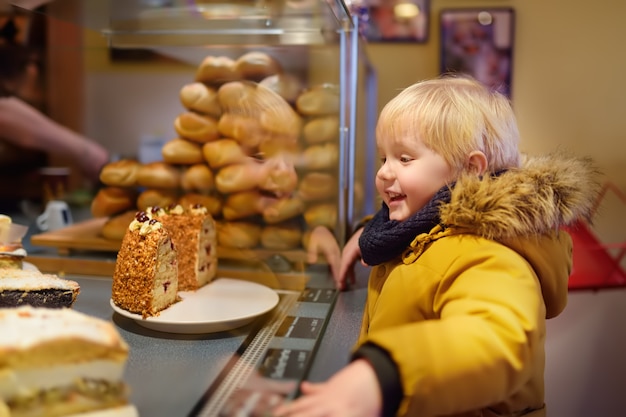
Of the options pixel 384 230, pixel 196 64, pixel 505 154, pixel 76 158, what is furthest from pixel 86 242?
pixel 505 154

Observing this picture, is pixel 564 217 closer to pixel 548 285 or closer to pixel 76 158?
pixel 548 285

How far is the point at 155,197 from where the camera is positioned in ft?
5.04

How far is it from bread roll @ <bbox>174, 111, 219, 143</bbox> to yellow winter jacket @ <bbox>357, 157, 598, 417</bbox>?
62 centimetres

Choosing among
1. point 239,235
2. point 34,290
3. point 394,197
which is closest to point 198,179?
point 239,235

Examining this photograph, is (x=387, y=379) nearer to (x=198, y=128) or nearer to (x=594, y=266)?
(x=198, y=128)

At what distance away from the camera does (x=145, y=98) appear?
7.72ft

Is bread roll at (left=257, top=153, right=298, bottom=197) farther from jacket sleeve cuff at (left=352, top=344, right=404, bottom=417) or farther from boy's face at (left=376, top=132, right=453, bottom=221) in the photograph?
jacket sleeve cuff at (left=352, top=344, right=404, bottom=417)

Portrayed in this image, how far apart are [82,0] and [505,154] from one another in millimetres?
1062

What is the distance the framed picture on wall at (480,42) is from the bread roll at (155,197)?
44.6 inches

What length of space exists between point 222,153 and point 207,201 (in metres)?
0.13

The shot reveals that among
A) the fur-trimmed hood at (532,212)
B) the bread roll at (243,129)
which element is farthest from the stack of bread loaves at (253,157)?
the fur-trimmed hood at (532,212)

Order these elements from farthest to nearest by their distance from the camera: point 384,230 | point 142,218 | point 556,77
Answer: point 556,77 → point 142,218 → point 384,230

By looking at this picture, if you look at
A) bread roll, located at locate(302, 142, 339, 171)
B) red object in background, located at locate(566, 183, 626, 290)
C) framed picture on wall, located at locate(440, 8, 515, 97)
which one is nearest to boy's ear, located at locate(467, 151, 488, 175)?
bread roll, located at locate(302, 142, 339, 171)

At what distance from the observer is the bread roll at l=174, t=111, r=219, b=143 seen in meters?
1.46
